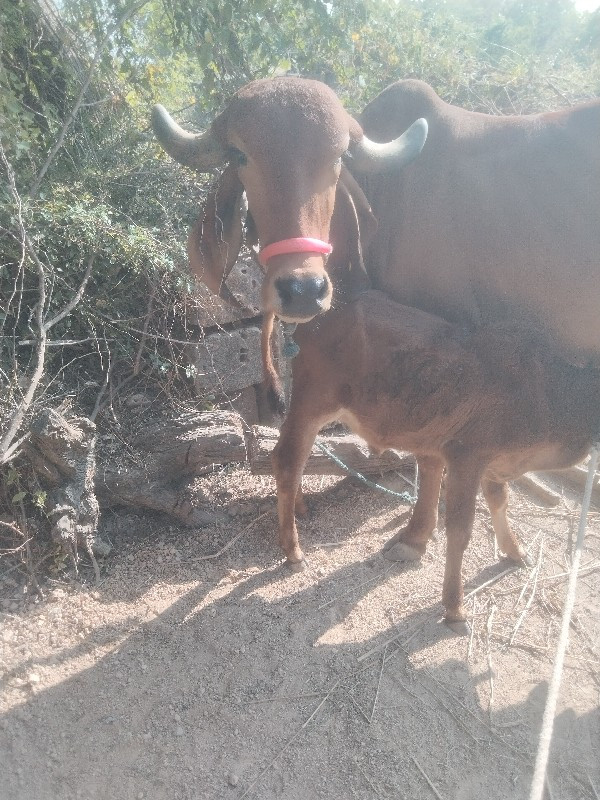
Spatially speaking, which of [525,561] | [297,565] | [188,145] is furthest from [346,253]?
[525,561]

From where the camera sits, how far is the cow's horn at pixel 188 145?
283 centimetres

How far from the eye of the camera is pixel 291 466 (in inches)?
142

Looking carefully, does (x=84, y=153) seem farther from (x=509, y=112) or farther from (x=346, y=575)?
(x=509, y=112)

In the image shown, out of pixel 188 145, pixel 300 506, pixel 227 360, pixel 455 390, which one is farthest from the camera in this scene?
pixel 227 360

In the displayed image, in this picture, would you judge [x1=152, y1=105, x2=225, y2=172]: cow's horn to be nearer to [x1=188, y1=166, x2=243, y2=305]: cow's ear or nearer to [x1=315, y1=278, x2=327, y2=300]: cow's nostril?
[x1=188, y1=166, x2=243, y2=305]: cow's ear

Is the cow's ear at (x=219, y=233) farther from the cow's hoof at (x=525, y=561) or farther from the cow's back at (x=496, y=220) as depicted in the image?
the cow's hoof at (x=525, y=561)

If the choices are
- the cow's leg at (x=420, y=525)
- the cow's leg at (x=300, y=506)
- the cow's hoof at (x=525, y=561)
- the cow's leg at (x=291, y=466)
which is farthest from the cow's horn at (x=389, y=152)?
the cow's hoof at (x=525, y=561)

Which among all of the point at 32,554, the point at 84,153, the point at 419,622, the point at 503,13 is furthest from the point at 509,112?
the point at 503,13

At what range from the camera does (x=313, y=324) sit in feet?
10.6

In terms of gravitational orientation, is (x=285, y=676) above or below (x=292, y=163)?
below

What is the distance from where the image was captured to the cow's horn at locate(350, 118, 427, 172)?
2.83 m

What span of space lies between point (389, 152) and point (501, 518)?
7.92ft

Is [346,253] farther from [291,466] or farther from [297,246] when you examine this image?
[291,466]

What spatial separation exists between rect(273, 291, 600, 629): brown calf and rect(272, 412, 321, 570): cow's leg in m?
0.26
